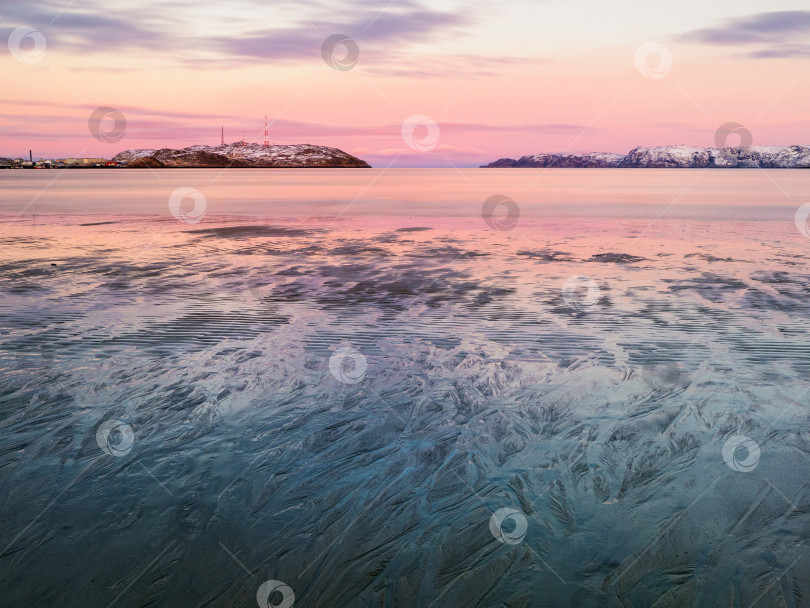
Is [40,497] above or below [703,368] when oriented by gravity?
below

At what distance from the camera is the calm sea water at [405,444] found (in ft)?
15.1

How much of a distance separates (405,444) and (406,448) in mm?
93

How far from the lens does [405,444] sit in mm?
6641

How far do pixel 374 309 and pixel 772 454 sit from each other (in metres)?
7.74

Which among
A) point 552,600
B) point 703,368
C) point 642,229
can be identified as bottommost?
point 552,600

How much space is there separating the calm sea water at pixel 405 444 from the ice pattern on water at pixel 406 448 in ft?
0.09

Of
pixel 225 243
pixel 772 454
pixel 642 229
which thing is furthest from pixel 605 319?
pixel 642 229

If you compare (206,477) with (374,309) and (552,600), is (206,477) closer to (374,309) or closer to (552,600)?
(552,600)

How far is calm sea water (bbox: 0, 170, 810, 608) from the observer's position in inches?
182

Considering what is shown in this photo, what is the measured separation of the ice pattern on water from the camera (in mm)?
4617

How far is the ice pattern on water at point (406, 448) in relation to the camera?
4617 mm

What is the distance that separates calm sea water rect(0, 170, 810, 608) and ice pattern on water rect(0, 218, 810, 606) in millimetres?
29

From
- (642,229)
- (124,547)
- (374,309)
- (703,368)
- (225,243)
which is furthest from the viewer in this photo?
(642,229)

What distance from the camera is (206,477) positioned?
5934mm
